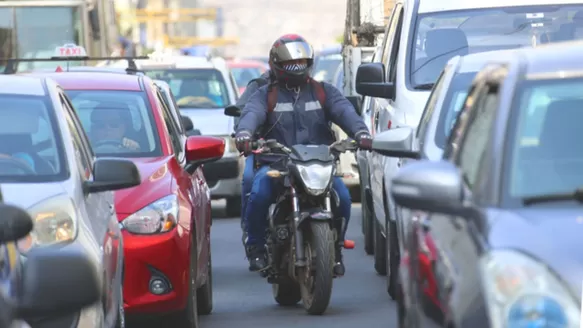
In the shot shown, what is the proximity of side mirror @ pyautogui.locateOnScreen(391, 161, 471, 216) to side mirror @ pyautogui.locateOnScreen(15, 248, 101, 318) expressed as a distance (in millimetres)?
1355

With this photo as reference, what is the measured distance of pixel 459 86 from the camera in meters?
9.64

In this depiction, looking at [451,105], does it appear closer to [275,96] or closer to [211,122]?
[275,96]

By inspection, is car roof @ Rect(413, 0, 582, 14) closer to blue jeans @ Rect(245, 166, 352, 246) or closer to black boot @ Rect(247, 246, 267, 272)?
blue jeans @ Rect(245, 166, 352, 246)

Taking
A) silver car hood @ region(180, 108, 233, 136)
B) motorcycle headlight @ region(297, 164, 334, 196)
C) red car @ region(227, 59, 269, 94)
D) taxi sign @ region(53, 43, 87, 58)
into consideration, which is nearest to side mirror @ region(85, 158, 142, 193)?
motorcycle headlight @ region(297, 164, 334, 196)

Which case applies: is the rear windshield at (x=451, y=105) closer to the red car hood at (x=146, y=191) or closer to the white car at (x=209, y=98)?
the red car hood at (x=146, y=191)

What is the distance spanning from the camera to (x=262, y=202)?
11.5m

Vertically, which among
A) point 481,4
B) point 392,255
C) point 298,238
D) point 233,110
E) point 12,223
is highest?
point 12,223

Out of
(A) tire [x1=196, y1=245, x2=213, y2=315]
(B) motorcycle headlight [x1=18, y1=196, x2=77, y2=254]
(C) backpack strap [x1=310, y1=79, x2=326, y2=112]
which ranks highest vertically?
(B) motorcycle headlight [x1=18, y1=196, x2=77, y2=254]

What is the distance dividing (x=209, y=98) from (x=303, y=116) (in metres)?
8.71

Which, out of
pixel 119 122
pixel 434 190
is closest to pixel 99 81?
pixel 119 122

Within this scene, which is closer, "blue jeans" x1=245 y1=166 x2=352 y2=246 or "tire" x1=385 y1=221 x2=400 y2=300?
"tire" x1=385 y1=221 x2=400 y2=300

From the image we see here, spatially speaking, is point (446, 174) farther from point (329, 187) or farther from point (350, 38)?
point (350, 38)

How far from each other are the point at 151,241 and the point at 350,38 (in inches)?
438

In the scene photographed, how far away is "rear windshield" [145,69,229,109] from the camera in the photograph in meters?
20.1
